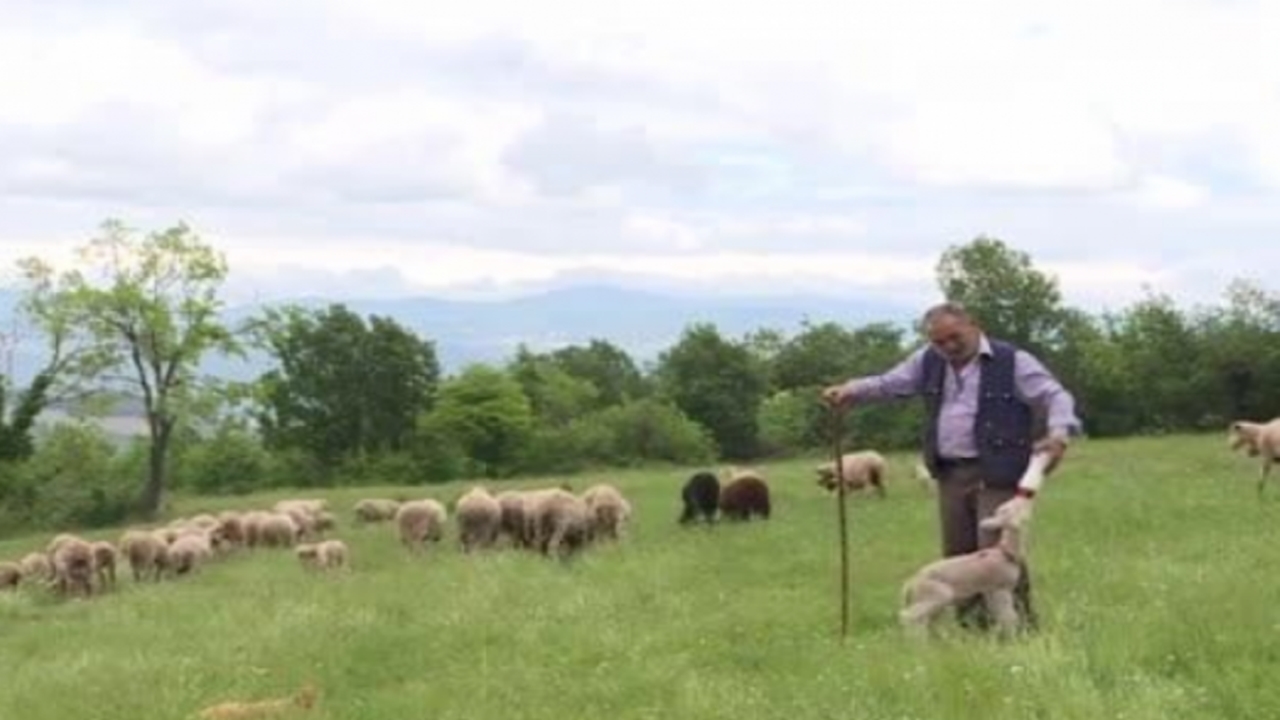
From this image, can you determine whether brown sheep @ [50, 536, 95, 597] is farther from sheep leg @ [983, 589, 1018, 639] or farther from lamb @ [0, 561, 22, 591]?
sheep leg @ [983, 589, 1018, 639]

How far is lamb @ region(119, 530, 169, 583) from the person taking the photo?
3259cm

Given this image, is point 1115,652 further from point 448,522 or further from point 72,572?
point 448,522

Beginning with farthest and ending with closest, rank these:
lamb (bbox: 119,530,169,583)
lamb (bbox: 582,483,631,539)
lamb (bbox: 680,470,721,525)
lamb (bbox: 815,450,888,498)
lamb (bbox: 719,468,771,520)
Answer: lamb (bbox: 815,450,888,498) → lamb (bbox: 680,470,721,525) → lamb (bbox: 119,530,169,583) → lamb (bbox: 719,468,771,520) → lamb (bbox: 582,483,631,539)

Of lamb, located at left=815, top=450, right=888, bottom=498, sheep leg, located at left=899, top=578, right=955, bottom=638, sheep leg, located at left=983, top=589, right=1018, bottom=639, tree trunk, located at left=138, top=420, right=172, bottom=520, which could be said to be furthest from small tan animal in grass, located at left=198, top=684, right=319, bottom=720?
tree trunk, located at left=138, top=420, right=172, bottom=520

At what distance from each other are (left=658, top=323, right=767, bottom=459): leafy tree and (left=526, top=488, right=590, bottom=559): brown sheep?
72639 millimetres

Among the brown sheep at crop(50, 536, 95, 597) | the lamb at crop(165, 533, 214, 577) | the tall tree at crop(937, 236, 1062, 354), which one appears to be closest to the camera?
the brown sheep at crop(50, 536, 95, 597)

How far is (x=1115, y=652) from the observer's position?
10070 millimetres

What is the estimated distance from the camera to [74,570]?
31.1 metres

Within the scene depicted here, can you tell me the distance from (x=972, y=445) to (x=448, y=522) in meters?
25.4

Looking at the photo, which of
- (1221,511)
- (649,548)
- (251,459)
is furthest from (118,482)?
(1221,511)

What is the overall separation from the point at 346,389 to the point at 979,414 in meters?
88.2

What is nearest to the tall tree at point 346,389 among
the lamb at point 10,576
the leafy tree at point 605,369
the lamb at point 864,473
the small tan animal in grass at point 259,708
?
the leafy tree at point 605,369

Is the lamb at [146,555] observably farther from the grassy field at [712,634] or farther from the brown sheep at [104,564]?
the grassy field at [712,634]

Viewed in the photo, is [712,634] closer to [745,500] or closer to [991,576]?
[991,576]
